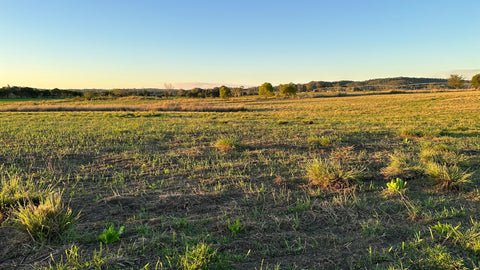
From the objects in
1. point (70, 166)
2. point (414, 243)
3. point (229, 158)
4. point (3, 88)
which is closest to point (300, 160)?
point (229, 158)

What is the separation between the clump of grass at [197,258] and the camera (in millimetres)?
2568

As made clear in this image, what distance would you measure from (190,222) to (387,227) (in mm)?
2620

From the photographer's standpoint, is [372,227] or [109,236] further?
[372,227]

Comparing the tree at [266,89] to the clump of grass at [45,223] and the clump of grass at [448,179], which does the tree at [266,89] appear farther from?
the clump of grass at [45,223]

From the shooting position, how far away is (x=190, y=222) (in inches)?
141

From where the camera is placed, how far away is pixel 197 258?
8.67 feet

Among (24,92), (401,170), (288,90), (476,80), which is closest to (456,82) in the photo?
(476,80)

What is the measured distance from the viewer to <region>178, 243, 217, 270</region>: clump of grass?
257 cm

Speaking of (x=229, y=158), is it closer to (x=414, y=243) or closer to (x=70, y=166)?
(x=70, y=166)

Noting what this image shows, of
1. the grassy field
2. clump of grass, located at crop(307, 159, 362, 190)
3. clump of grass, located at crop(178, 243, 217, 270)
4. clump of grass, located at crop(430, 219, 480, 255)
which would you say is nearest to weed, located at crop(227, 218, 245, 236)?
the grassy field

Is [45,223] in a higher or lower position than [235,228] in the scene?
higher

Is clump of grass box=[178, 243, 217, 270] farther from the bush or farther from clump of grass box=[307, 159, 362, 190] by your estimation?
the bush

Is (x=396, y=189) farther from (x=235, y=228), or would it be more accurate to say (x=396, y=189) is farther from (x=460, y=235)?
(x=235, y=228)

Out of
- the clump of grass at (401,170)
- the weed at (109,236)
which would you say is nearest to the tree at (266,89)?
the clump of grass at (401,170)
